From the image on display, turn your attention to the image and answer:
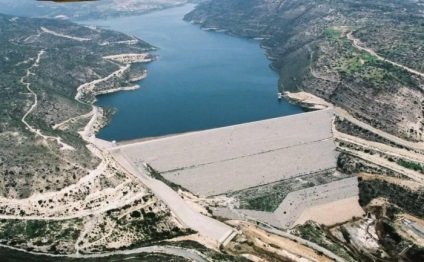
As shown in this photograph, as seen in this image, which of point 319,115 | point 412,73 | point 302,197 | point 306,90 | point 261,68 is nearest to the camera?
point 302,197

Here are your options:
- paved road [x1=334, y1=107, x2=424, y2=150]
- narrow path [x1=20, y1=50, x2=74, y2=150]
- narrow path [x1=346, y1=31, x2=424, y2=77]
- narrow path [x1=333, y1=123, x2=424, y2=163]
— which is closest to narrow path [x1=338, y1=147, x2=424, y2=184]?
narrow path [x1=333, y1=123, x2=424, y2=163]

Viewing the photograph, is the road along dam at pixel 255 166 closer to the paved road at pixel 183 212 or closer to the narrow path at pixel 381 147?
the paved road at pixel 183 212

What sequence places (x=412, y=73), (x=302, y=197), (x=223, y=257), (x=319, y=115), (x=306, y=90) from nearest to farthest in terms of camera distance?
1. (x=223, y=257)
2. (x=302, y=197)
3. (x=319, y=115)
4. (x=412, y=73)
5. (x=306, y=90)

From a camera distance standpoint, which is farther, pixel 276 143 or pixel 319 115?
pixel 319 115

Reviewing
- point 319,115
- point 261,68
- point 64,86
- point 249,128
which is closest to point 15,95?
point 64,86

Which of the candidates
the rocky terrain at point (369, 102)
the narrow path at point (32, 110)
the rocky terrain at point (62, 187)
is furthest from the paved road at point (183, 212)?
the rocky terrain at point (369, 102)

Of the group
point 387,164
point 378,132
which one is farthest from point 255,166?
point 378,132

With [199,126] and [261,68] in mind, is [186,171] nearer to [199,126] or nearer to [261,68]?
[199,126]

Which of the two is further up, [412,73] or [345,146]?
[412,73]
